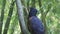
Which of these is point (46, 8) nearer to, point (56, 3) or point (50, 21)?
point (56, 3)

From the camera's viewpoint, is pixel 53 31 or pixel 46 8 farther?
pixel 53 31

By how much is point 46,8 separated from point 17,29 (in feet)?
5.03

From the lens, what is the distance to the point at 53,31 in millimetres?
4871

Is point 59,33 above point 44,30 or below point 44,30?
below

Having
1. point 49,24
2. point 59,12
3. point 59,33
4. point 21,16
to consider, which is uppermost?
point 21,16

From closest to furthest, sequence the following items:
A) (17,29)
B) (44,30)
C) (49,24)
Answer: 1. (44,30)
2. (49,24)
3. (17,29)

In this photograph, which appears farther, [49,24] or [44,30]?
[49,24]

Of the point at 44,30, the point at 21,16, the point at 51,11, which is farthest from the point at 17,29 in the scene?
the point at 21,16

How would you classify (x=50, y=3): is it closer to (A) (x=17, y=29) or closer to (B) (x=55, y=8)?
(B) (x=55, y=8)

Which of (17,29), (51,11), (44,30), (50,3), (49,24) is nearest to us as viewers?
(44,30)

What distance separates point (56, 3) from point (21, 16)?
254 cm

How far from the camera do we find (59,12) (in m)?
4.47

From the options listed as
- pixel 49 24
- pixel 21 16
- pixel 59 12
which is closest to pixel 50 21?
pixel 49 24

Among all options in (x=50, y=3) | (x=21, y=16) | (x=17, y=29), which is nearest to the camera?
(x=21, y=16)
